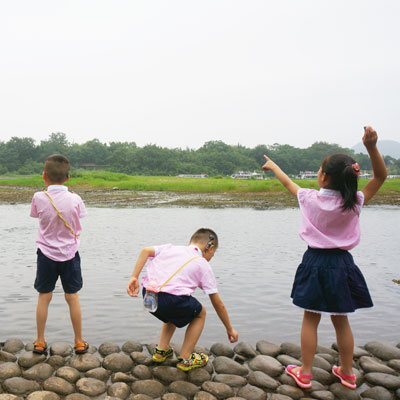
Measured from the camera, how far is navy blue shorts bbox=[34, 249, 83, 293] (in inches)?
156

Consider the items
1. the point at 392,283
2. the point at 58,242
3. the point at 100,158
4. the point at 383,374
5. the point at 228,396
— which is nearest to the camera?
the point at 228,396

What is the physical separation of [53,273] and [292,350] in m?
2.29

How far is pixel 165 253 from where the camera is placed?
3.66 meters

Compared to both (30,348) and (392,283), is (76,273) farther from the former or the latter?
(392,283)

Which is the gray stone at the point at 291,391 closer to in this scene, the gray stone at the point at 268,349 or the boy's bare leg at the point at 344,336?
A: the boy's bare leg at the point at 344,336

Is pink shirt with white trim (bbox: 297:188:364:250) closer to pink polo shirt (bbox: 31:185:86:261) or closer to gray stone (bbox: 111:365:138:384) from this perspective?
gray stone (bbox: 111:365:138:384)

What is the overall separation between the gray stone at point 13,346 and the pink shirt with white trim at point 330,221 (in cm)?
277

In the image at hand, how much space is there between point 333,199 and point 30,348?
2.97m

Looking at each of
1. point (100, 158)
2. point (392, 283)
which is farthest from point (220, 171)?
point (392, 283)

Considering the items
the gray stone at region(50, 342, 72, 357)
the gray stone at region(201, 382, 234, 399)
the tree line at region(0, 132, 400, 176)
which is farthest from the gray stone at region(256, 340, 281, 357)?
the tree line at region(0, 132, 400, 176)

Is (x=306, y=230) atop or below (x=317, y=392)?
atop

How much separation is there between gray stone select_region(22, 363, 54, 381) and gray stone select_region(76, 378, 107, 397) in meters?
0.31

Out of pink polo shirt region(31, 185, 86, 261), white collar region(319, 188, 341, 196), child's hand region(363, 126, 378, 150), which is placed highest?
child's hand region(363, 126, 378, 150)

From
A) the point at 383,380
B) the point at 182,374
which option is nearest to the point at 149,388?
the point at 182,374
